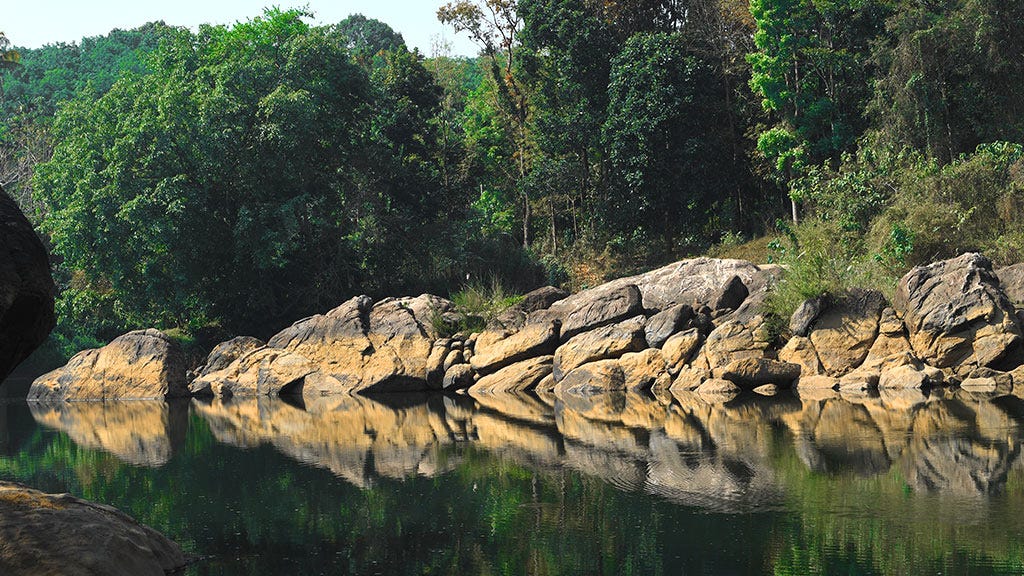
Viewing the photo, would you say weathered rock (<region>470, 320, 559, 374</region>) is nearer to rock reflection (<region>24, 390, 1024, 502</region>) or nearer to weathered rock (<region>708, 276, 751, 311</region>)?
rock reflection (<region>24, 390, 1024, 502</region>)

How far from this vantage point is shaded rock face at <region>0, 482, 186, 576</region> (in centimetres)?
773

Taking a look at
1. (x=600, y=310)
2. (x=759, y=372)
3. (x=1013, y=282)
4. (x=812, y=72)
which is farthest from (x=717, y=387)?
(x=812, y=72)

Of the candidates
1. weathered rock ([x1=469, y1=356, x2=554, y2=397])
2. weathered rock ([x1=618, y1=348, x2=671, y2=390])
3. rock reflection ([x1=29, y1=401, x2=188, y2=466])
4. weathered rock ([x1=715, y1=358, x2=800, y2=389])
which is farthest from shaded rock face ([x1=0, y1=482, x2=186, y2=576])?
weathered rock ([x1=469, y1=356, x2=554, y2=397])

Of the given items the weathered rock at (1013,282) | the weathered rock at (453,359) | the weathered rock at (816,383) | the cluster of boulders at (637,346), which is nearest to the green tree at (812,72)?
the cluster of boulders at (637,346)

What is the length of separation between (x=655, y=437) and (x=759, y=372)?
21.0ft

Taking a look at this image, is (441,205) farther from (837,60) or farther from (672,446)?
(672,446)

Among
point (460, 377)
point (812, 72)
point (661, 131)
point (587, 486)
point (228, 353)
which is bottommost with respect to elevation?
point (587, 486)

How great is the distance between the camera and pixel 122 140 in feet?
112

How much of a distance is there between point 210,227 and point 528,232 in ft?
40.7

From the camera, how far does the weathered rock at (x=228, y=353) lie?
1212 inches

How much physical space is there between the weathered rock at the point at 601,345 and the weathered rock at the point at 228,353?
10.1 meters

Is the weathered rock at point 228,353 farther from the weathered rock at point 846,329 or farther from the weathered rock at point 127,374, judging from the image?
the weathered rock at point 846,329

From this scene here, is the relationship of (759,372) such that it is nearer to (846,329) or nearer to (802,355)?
(802,355)

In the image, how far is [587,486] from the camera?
493 inches
